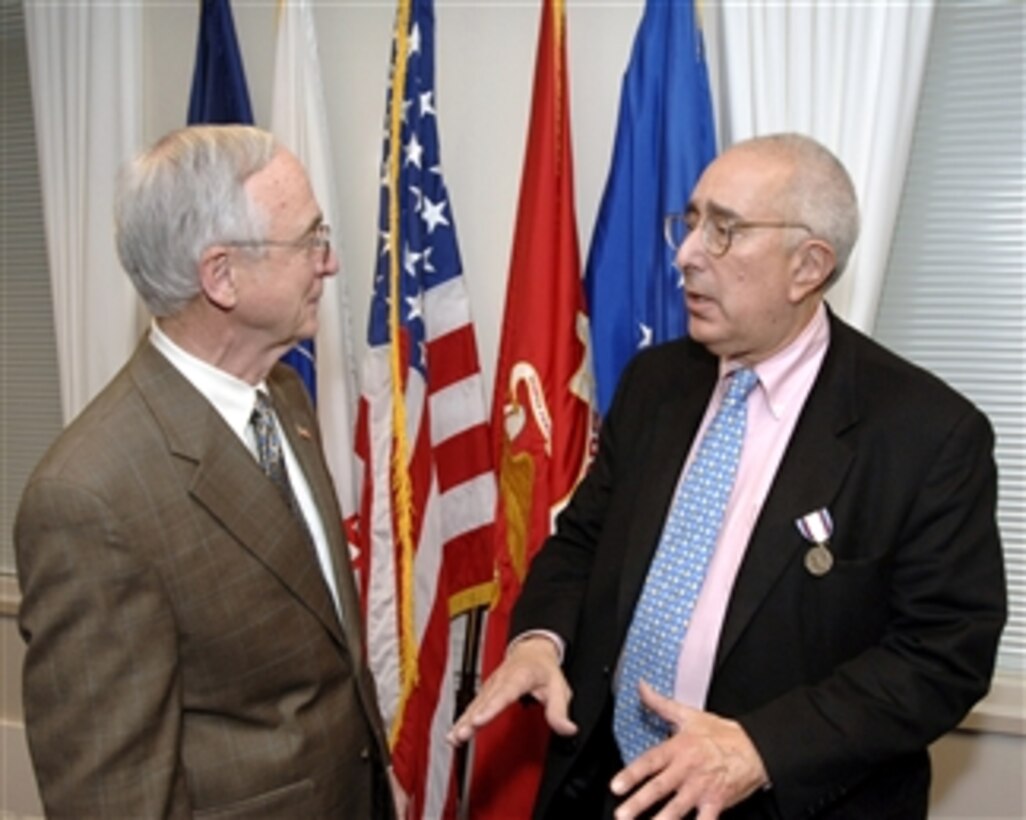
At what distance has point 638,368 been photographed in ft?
5.57

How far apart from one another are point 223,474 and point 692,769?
722 millimetres

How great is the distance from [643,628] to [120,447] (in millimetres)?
808

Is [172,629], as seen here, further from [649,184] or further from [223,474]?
[649,184]

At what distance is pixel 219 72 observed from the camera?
2.37 meters

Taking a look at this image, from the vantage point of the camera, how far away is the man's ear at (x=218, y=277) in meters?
1.25

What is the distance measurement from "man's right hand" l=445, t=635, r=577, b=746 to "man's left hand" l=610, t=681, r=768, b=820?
7.1 inches

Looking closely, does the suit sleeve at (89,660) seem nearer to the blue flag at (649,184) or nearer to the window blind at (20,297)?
the blue flag at (649,184)

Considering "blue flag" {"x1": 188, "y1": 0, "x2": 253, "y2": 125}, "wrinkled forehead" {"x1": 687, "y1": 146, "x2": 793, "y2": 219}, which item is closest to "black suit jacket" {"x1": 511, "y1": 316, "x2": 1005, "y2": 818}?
"wrinkled forehead" {"x1": 687, "y1": 146, "x2": 793, "y2": 219}

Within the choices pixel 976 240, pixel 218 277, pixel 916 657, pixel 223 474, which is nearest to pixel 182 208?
pixel 218 277

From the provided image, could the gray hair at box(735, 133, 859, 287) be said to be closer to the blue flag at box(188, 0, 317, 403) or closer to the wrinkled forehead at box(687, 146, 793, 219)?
the wrinkled forehead at box(687, 146, 793, 219)

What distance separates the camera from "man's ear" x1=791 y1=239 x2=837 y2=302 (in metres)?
1.42

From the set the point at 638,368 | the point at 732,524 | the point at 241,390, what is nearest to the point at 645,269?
the point at 638,368

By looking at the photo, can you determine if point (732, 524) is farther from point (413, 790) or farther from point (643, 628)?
point (413, 790)

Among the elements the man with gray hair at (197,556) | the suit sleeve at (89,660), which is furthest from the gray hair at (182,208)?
the suit sleeve at (89,660)
